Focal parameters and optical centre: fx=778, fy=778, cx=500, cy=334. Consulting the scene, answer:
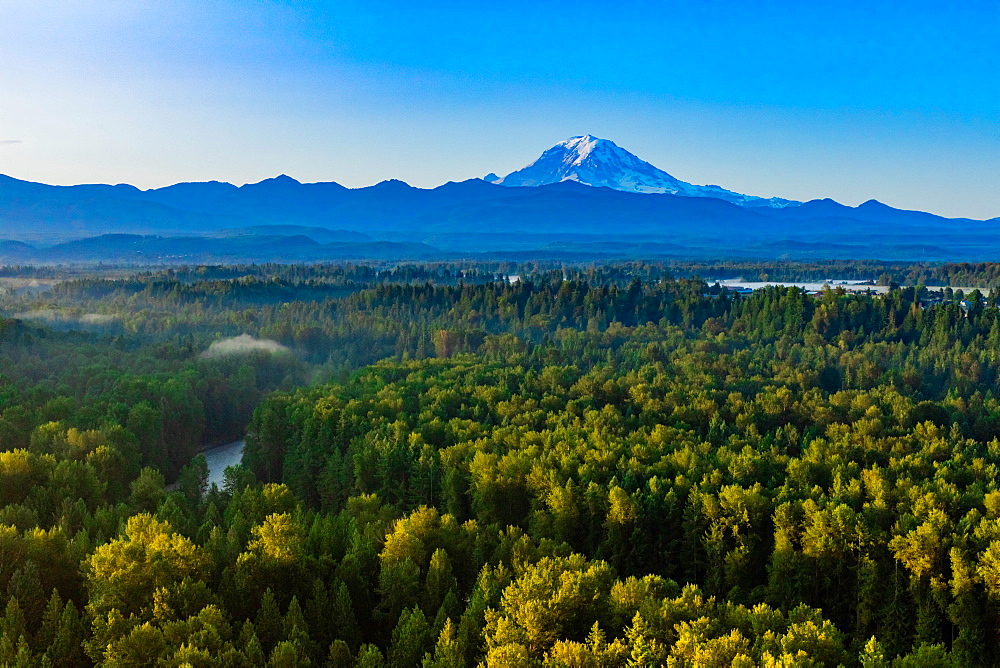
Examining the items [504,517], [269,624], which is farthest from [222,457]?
[269,624]

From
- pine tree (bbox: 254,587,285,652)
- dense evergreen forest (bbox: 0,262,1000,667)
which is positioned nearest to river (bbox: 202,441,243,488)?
dense evergreen forest (bbox: 0,262,1000,667)

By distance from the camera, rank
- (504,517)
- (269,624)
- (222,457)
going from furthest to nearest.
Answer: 1. (222,457)
2. (504,517)
3. (269,624)

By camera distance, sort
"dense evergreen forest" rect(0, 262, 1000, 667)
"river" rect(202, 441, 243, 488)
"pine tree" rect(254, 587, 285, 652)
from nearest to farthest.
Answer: "dense evergreen forest" rect(0, 262, 1000, 667) → "pine tree" rect(254, 587, 285, 652) → "river" rect(202, 441, 243, 488)

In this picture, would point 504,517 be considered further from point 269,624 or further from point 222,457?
point 222,457

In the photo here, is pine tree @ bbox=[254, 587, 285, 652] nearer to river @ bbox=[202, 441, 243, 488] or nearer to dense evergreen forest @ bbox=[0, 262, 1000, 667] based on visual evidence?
dense evergreen forest @ bbox=[0, 262, 1000, 667]

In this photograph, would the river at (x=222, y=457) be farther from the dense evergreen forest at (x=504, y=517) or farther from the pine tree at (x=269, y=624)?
the pine tree at (x=269, y=624)

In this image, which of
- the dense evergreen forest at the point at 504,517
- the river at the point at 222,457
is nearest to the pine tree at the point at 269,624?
the dense evergreen forest at the point at 504,517
